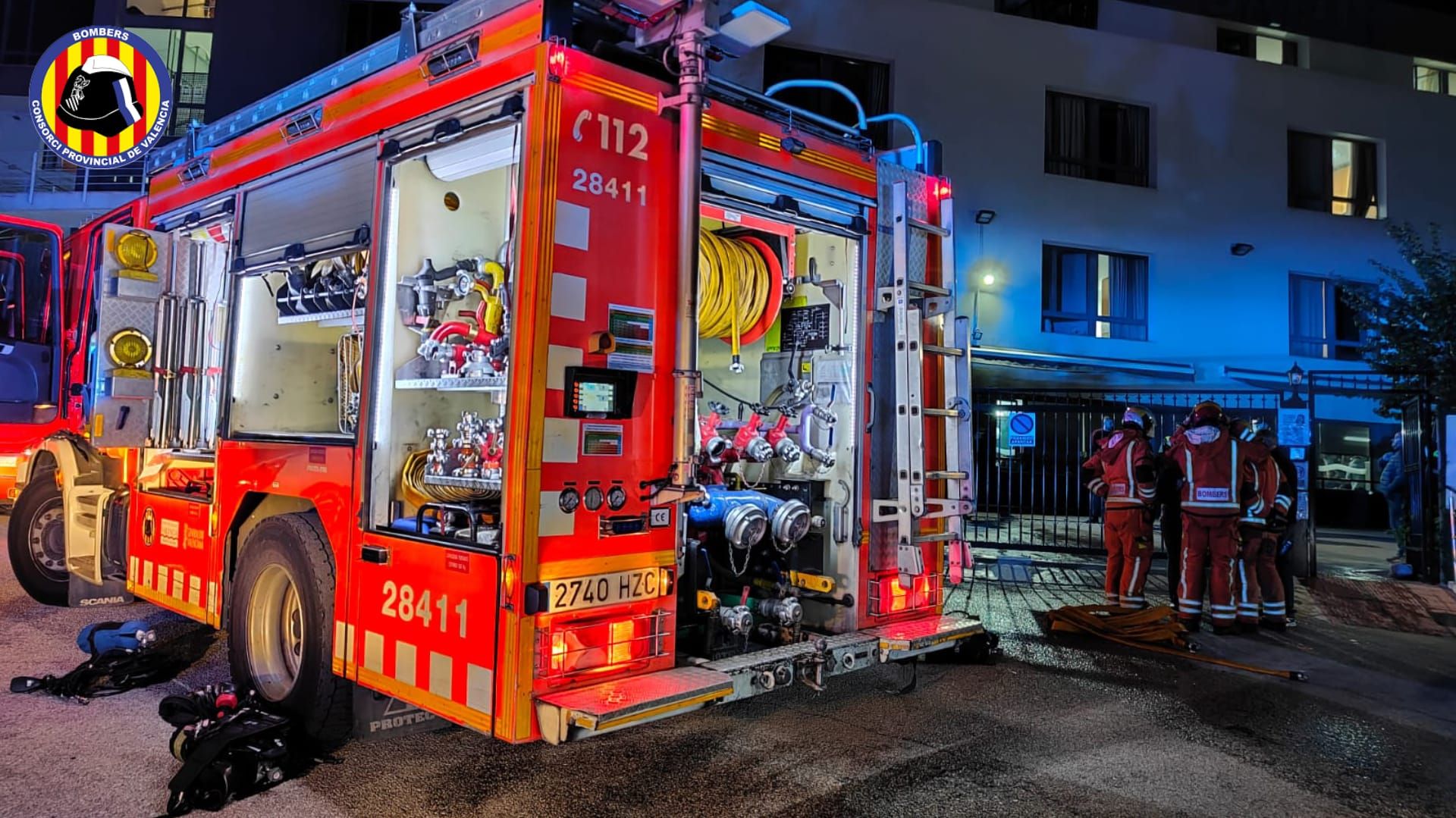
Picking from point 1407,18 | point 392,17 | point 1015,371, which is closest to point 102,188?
point 392,17

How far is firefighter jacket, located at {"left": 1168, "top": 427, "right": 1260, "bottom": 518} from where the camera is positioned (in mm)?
7488

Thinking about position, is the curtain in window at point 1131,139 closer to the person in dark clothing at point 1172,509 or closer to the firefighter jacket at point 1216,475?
the person in dark clothing at point 1172,509

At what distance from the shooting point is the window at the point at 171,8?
66.6ft

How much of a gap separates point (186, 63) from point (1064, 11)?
59.4ft

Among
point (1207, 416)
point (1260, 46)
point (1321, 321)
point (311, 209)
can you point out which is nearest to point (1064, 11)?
point (1260, 46)

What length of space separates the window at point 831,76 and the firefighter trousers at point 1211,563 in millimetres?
9581

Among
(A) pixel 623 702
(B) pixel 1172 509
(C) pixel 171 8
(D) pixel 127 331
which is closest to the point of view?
(A) pixel 623 702

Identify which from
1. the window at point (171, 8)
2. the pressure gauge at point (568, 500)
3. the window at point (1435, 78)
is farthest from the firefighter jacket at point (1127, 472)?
the window at point (171, 8)

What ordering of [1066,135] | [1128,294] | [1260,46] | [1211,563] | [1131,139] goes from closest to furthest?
1. [1211,563]
2. [1066,135]
3. [1128,294]
4. [1131,139]
5. [1260,46]

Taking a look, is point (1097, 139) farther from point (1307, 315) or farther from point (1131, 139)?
point (1307, 315)

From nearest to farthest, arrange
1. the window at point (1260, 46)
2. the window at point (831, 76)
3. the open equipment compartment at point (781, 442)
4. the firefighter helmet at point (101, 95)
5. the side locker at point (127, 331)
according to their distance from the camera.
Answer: the open equipment compartment at point (781, 442) < the side locker at point (127, 331) < the firefighter helmet at point (101, 95) < the window at point (831, 76) < the window at point (1260, 46)

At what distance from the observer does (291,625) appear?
4.59 meters

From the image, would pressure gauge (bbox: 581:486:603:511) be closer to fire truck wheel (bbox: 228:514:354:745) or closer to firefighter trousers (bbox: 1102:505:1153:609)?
fire truck wheel (bbox: 228:514:354:745)

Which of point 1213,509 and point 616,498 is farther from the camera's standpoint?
point 1213,509
